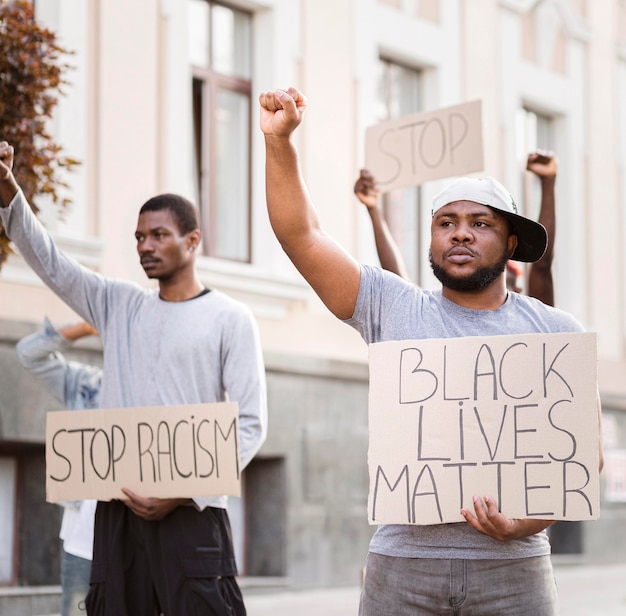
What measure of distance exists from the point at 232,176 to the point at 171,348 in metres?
6.92

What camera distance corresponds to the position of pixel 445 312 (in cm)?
359

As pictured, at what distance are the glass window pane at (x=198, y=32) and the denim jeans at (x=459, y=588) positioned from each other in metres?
7.96

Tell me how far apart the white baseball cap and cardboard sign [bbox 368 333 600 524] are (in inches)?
14.2

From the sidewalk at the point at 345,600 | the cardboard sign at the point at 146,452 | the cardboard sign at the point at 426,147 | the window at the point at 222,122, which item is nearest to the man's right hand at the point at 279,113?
the cardboard sign at the point at 146,452

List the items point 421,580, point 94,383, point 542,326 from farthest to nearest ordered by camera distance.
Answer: point 94,383, point 542,326, point 421,580

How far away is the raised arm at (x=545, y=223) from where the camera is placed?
16.6 ft

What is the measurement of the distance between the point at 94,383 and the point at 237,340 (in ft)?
4.23

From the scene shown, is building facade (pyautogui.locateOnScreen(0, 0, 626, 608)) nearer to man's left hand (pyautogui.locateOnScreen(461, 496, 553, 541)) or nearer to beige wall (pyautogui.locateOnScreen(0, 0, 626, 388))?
beige wall (pyautogui.locateOnScreen(0, 0, 626, 388))

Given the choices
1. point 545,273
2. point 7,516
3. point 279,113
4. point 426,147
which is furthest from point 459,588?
point 7,516

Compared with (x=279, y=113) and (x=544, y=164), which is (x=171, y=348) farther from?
(x=544, y=164)

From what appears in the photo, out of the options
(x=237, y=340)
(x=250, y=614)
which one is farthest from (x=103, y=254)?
(x=237, y=340)

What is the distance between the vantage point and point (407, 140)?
20.0 ft

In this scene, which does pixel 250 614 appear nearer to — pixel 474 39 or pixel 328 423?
pixel 328 423

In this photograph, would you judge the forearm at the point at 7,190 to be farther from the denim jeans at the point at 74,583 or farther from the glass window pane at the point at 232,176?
the glass window pane at the point at 232,176
